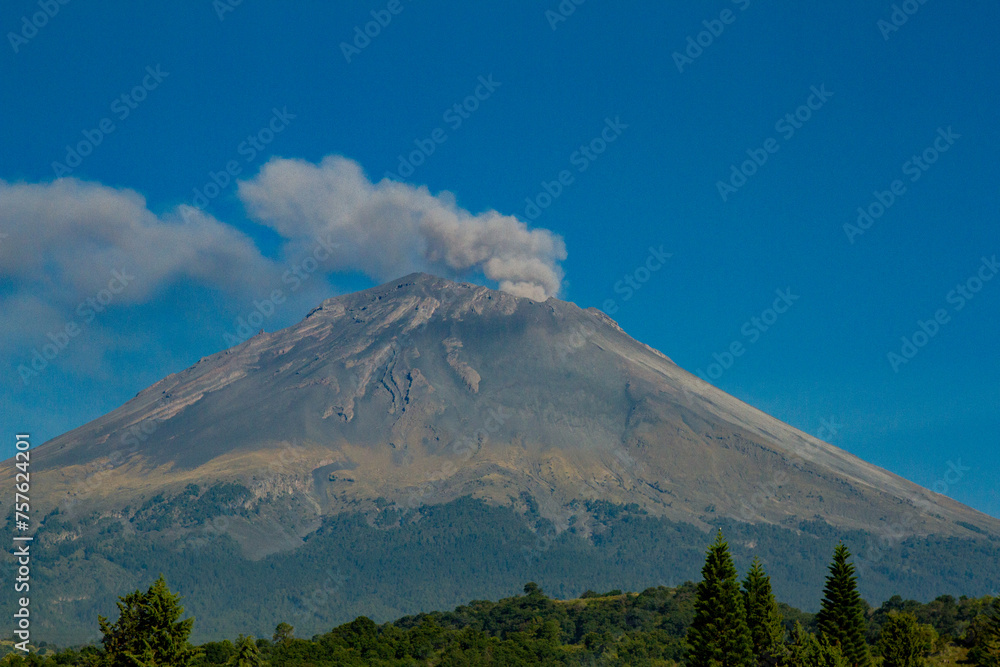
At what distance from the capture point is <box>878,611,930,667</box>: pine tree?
79688 millimetres

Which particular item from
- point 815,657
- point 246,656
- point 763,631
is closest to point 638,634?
point 246,656

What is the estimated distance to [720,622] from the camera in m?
63.8

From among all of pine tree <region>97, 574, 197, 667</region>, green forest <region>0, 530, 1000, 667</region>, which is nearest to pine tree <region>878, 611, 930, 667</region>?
green forest <region>0, 530, 1000, 667</region>

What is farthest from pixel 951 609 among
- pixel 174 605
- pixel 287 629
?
pixel 174 605

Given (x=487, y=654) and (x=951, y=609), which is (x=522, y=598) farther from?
(x=951, y=609)

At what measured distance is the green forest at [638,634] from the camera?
52125mm

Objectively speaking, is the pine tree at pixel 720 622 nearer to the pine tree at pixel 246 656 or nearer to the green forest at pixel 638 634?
the green forest at pixel 638 634

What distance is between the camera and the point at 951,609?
129125mm

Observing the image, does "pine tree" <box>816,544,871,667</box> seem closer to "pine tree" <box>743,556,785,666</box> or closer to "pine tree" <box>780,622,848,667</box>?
"pine tree" <box>743,556,785,666</box>

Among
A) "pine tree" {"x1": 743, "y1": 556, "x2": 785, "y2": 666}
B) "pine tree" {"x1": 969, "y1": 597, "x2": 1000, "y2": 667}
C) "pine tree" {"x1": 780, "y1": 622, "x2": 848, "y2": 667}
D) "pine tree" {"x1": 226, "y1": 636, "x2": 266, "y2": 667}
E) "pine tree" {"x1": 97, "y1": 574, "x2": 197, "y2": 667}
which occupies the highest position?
"pine tree" {"x1": 969, "y1": 597, "x2": 1000, "y2": 667}

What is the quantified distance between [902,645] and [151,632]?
56352mm

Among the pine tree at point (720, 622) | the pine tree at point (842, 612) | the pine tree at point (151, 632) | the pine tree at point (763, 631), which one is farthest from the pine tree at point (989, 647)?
the pine tree at point (151, 632)

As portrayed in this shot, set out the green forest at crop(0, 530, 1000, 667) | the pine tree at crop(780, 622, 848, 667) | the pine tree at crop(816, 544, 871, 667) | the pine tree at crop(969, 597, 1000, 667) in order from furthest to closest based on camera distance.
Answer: the pine tree at crop(816, 544, 871, 667) → the pine tree at crop(969, 597, 1000, 667) → the pine tree at crop(780, 622, 848, 667) → the green forest at crop(0, 530, 1000, 667)

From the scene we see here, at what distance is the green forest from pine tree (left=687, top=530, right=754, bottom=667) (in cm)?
7
